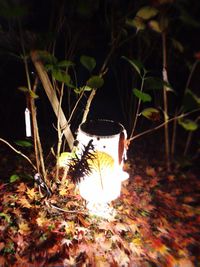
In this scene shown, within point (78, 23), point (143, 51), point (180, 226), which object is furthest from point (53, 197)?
point (143, 51)

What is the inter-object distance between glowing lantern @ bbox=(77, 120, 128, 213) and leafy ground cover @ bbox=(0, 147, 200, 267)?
36 cm

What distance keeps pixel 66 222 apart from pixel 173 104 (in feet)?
13.1

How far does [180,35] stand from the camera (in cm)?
543

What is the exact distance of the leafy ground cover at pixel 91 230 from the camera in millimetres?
2938

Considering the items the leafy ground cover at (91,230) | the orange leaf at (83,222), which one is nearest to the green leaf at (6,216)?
the leafy ground cover at (91,230)

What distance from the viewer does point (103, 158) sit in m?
3.02

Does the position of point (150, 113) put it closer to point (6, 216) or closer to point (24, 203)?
point (24, 203)

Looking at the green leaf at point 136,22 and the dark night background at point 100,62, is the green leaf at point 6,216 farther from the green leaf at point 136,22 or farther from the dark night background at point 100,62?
the green leaf at point 136,22

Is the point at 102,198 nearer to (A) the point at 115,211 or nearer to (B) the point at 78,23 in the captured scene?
(A) the point at 115,211

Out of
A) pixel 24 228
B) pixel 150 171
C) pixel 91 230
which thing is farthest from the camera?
pixel 150 171

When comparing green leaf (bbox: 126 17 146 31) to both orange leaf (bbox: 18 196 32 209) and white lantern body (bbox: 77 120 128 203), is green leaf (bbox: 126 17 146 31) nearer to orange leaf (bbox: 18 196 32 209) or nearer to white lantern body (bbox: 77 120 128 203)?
white lantern body (bbox: 77 120 128 203)

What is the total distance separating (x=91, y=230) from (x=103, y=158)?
908 mm

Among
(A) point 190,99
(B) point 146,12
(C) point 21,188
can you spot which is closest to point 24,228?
(C) point 21,188

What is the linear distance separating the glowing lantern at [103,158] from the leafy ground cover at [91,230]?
1.18 ft
